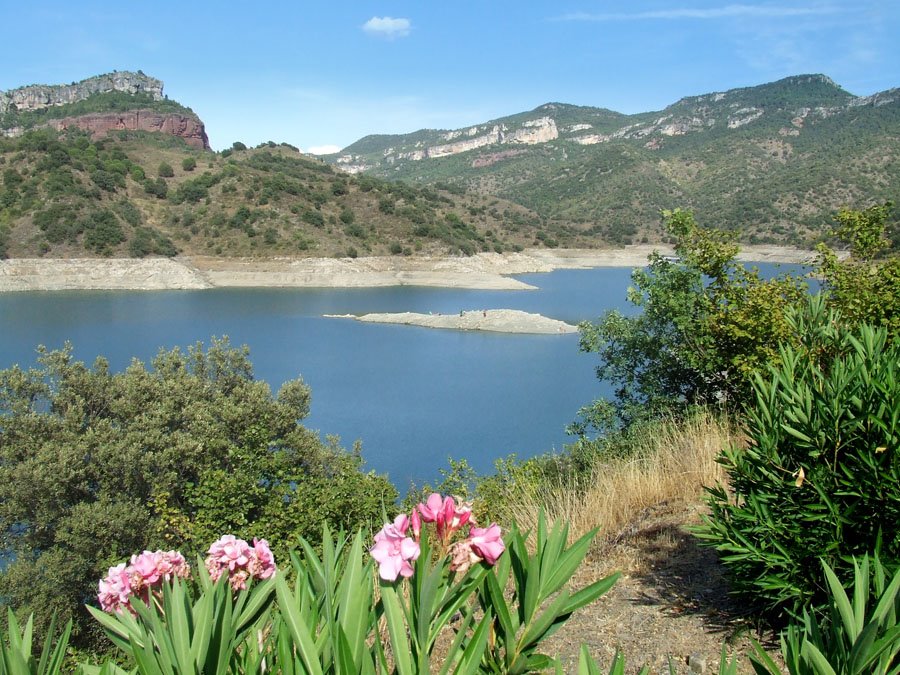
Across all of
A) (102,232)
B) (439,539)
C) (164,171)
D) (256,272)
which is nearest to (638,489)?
(439,539)

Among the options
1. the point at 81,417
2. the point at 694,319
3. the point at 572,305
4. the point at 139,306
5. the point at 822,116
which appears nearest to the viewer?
the point at 694,319

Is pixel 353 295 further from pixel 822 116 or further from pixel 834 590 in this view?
pixel 822 116

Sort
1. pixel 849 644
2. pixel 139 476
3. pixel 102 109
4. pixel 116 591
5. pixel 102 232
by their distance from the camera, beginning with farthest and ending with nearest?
pixel 102 109
pixel 102 232
pixel 139 476
pixel 116 591
pixel 849 644

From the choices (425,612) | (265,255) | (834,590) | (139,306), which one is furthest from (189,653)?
(265,255)

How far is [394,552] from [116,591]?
767 mm

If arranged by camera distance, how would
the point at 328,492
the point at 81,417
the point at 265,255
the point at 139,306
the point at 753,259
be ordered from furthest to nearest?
the point at 753,259 → the point at 265,255 → the point at 139,306 → the point at 81,417 → the point at 328,492

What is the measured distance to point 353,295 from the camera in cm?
4694

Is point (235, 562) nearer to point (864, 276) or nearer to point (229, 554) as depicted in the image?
point (229, 554)

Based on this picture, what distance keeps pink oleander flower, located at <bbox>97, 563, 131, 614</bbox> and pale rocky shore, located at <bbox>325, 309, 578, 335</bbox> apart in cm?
3250

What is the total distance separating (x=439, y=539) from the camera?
55.9 inches

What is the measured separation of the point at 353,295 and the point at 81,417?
3824 centimetres

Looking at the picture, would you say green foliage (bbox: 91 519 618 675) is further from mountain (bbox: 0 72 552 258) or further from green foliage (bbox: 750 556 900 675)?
mountain (bbox: 0 72 552 258)

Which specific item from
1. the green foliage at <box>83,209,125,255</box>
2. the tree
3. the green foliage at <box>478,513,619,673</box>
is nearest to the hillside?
the green foliage at <box>83,209,125,255</box>

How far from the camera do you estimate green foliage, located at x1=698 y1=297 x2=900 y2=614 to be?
2.20 m
